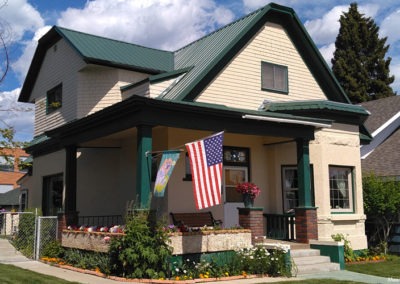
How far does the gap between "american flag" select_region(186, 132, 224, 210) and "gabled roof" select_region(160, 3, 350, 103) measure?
130 inches

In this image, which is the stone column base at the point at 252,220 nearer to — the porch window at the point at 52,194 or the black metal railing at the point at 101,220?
the black metal railing at the point at 101,220

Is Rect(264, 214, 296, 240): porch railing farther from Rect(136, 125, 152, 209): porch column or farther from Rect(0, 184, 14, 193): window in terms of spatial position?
Rect(0, 184, 14, 193): window

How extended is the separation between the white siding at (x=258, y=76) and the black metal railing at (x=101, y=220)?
4.82m

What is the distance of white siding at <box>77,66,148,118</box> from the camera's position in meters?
16.2

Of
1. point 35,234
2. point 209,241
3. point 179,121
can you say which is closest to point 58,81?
point 35,234

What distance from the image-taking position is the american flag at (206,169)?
10062 mm

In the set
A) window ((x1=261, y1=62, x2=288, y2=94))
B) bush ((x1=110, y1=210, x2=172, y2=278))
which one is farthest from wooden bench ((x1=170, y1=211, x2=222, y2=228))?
window ((x1=261, y1=62, x2=288, y2=94))

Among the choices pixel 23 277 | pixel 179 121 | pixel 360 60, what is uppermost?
pixel 360 60

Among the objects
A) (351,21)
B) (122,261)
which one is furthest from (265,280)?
(351,21)

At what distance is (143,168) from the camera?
1070 centimetres

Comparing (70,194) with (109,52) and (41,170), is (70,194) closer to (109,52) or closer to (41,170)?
(41,170)

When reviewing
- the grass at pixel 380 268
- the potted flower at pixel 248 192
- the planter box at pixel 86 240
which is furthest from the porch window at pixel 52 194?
the grass at pixel 380 268

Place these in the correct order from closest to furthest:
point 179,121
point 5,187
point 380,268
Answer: point 179,121 → point 380,268 → point 5,187

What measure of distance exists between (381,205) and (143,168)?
8971mm
